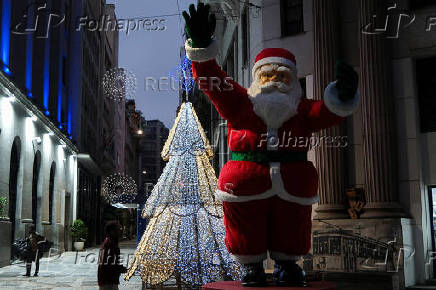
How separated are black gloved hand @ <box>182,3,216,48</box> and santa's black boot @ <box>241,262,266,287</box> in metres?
1.99

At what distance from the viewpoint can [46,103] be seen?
22156 mm

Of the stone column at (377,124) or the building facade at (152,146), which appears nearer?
the stone column at (377,124)

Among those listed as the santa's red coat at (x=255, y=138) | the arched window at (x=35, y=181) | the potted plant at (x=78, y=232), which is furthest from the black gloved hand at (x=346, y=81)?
the potted plant at (x=78, y=232)

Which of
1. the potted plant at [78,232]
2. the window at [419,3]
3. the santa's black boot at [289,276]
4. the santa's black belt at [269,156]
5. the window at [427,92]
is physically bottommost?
the potted plant at [78,232]

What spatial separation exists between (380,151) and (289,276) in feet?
23.8

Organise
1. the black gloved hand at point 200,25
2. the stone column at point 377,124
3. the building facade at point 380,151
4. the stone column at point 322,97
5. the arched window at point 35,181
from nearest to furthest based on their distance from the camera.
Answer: the black gloved hand at point 200,25, the building facade at point 380,151, the stone column at point 377,124, the stone column at point 322,97, the arched window at point 35,181

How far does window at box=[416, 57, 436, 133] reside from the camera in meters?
11.4

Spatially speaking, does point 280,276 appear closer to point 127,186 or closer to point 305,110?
point 305,110

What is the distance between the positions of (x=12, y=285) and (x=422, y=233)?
8.93 m

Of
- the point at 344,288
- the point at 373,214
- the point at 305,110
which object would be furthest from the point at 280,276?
the point at 373,214

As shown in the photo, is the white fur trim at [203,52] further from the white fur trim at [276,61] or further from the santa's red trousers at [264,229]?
the santa's red trousers at [264,229]

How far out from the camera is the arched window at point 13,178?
16.6 m

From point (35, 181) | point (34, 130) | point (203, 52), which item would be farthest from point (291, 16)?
point (35, 181)

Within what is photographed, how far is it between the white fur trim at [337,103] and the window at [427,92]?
25.2 feet
